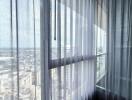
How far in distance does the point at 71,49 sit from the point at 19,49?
798 millimetres

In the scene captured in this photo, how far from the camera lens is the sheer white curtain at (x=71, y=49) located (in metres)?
1.39

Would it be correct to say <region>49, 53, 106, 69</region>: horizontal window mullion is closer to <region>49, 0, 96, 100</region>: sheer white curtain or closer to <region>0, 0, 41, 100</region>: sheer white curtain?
<region>49, 0, 96, 100</region>: sheer white curtain

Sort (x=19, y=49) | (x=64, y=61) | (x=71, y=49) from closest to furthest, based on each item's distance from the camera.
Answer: (x=19, y=49)
(x=64, y=61)
(x=71, y=49)

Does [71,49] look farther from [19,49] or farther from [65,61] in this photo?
[19,49]

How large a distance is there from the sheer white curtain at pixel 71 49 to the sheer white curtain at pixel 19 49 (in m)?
0.23

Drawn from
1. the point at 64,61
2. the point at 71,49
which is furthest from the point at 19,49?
the point at 71,49

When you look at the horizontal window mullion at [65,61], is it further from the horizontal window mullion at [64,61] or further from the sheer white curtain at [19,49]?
the sheer white curtain at [19,49]

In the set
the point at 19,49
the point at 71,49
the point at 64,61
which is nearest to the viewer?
the point at 19,49

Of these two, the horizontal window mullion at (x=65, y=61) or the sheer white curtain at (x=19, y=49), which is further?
the horizontal window mullion at (x=65, y=61)

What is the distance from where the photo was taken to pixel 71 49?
1657mm

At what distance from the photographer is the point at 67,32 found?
1.56 meters

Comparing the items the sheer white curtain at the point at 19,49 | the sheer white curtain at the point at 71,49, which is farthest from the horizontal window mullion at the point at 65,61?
the sheer white curtain at the point at 19,49

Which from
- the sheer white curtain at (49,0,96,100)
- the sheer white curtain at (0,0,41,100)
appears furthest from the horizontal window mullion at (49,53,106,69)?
the sheer white curtain at (0,0,41,100)

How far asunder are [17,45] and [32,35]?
0.60 feet
